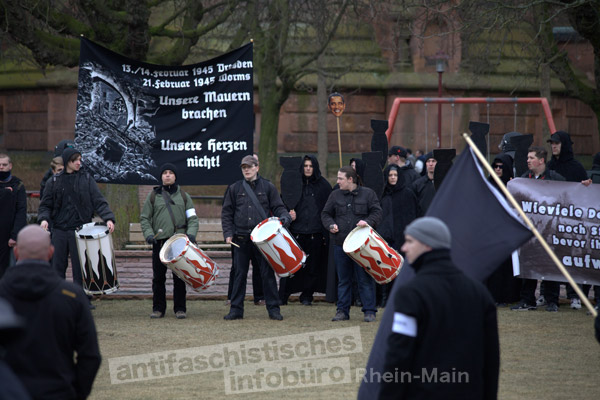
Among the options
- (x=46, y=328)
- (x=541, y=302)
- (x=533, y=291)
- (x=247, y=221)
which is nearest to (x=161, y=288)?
(x=247, y=221)

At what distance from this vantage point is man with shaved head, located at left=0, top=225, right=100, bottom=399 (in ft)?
15.9

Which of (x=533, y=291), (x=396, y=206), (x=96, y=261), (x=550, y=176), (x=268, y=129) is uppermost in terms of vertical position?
(x=268, y=129)

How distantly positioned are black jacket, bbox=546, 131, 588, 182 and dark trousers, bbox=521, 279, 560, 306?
1376mm

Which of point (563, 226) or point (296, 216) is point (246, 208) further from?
point (563, 226)

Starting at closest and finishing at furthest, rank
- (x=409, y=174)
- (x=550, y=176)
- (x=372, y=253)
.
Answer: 1. (x=372, y=253)
2. (x=550, y=176)
3. (x=409, y=174)

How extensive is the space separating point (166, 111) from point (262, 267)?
259 cm

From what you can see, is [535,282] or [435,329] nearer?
[435,329]

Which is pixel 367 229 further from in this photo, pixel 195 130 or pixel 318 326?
pixel 195 130

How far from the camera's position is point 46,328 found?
4902 millimetres

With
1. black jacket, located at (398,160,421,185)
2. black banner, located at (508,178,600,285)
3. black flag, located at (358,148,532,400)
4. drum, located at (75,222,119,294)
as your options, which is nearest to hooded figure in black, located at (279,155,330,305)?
black jacket, located at (398,160,421,185)

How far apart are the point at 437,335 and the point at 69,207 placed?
7.49 metres

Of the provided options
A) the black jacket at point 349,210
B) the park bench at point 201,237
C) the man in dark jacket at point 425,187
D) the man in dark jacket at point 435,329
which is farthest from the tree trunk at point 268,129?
the man in dark jacket at point 435,329

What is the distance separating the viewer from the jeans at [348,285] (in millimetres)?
11422

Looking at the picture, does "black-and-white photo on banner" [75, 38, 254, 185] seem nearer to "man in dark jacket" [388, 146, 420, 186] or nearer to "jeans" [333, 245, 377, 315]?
"jeans" [333, 245, 377, 315]
